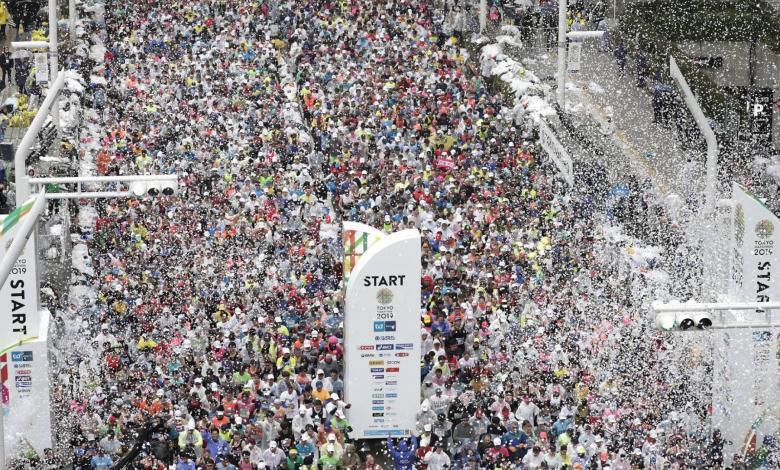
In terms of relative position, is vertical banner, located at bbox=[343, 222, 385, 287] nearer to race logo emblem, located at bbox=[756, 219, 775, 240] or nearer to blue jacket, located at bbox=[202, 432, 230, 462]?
blue jacket, located at bbox=[202, 432, 230, 462]

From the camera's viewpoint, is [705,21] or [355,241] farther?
[705,21]

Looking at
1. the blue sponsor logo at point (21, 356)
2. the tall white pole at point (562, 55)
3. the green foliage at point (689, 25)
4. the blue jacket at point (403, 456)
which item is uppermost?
the green foliage at point (689, 25)

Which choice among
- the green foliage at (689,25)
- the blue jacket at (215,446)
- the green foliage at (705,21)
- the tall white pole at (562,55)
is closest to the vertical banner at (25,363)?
the blue jacket at (215,446)

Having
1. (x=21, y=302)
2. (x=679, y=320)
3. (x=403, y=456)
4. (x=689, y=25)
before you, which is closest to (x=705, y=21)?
(x=689, y=25)

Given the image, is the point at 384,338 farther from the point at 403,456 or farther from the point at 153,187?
the point at 153,187

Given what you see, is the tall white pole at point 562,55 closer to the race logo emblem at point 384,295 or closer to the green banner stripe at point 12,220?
the race logo emblem at point 384,295

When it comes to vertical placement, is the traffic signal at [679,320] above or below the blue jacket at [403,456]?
above

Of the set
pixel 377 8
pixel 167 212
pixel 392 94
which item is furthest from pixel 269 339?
pixel 377 8
